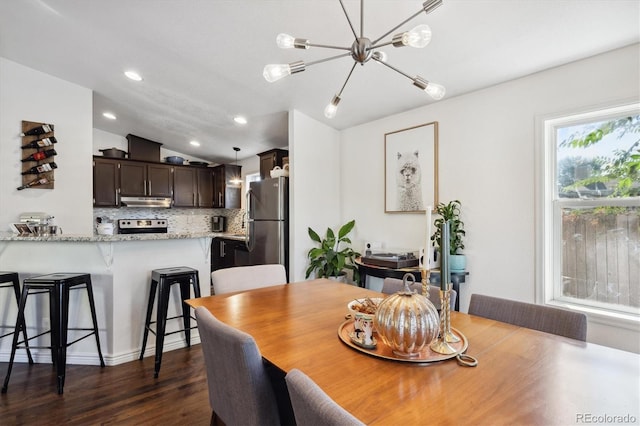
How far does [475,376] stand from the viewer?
0.92 meters

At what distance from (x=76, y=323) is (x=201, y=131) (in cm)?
316

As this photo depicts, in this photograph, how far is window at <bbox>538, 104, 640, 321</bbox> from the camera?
2105 millimetres

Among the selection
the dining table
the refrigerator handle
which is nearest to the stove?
the refrigerator handle

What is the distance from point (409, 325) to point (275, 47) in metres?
2.42

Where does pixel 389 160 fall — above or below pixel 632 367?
above

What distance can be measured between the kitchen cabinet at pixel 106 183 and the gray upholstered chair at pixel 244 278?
156 inches

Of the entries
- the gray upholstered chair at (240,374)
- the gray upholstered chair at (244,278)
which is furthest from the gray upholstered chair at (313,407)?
the gray upholstered chair at (244,278)

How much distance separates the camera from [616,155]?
2168mm

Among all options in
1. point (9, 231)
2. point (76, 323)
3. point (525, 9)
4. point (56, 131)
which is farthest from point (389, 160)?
point (9, 231)

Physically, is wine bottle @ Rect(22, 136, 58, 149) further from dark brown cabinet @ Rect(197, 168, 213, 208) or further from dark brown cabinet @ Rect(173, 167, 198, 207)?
dark brown cabinet @ Rect(197, 168, 213, 208)

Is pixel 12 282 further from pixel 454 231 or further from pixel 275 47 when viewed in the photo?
pixel 454 231

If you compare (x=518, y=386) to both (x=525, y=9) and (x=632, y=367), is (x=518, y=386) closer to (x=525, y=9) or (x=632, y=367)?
(x=632, y=367)

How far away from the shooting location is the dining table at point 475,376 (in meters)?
0.75

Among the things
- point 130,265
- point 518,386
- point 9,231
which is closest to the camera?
point 518,386
